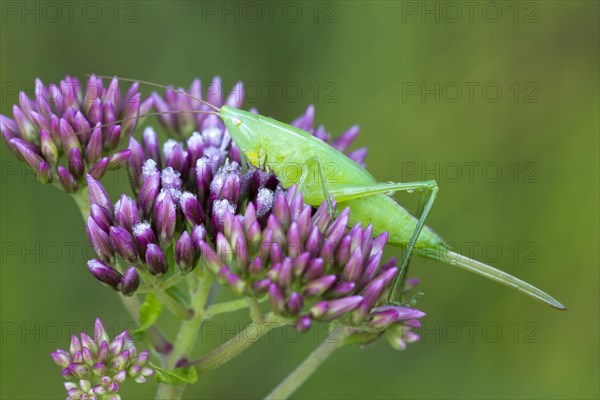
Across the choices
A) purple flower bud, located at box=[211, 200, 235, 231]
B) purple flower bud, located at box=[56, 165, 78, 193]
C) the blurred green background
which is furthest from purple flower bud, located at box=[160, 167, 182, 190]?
the blurred green background

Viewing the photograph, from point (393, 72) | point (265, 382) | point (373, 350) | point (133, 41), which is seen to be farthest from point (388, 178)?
point (133, 41)

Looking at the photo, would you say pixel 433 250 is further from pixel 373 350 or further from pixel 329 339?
pixel 373 350

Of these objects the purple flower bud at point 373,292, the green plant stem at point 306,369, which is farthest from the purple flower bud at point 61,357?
the purple flower bud at point 373,292

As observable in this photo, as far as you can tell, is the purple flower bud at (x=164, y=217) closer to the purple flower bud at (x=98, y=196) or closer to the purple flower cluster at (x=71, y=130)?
the purple flower bud at (x=98, y=196)

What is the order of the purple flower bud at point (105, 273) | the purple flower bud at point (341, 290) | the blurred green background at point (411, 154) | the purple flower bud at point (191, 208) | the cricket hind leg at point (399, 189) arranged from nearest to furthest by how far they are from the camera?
the purple flower bud at point (341, 290) < the purple flower bud at point (105, 273) < the purple flower bud at point (191, 208) < the cricket hind leg at point (399, 189) < the blurred green background at point (411, 154)

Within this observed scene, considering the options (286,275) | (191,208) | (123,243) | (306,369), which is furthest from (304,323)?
(123,243)
